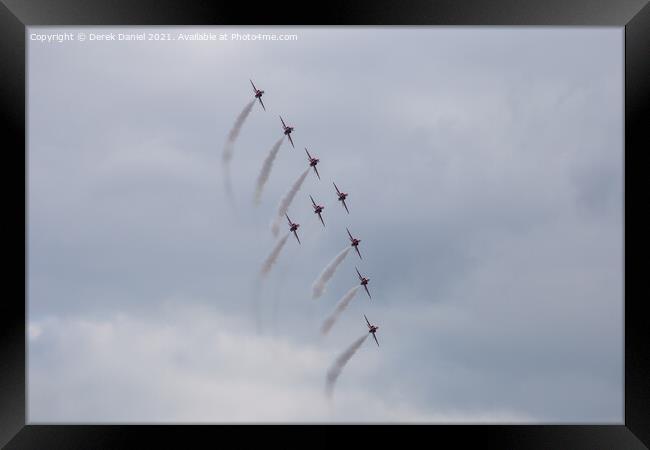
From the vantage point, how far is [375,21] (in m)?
37.8

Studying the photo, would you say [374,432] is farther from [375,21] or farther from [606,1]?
[606,1]

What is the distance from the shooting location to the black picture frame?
38.1 meters

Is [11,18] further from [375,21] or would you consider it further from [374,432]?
[374,432]

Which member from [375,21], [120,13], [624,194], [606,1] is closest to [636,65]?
[606,1]

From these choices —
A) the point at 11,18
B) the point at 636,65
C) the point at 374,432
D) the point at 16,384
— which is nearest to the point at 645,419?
the point at 374,432

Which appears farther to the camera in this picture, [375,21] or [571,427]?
[571,427]

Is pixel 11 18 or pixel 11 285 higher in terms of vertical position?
pixel 11 18

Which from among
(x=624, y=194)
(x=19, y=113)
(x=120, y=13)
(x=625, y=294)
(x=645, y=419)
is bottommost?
(x=645, y=419)

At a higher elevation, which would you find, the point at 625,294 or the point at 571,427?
the point at 625,294

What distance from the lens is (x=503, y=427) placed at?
3981 cm

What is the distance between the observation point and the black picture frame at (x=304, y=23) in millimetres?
38062

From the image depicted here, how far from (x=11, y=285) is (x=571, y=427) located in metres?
35.1

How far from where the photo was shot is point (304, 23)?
126ft

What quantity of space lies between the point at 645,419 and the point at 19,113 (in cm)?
4151
